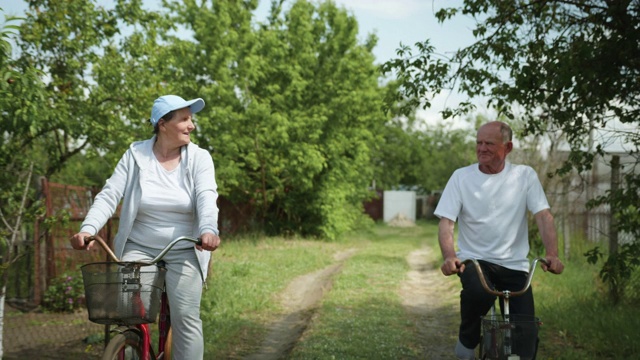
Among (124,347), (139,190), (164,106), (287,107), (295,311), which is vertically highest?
(287,107)

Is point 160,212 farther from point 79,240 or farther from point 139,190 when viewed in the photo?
point 79,240

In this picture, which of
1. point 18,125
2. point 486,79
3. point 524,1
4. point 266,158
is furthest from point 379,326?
point 266,158

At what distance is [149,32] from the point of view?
12258 millimetres

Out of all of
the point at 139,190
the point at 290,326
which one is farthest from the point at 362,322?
the point at 139,190

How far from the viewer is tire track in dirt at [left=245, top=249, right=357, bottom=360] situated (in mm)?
8250

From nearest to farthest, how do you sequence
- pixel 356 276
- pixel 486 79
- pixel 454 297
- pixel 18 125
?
pixel 18 125 < pixel 486 79 < pixel 454 297 < pixel 356 276

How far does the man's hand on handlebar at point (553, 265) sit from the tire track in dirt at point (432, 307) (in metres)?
3.30

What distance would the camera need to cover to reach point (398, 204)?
47.7 metres

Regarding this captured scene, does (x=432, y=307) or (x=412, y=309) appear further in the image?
(x=432, y=307)

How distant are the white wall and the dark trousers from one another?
42580 mm

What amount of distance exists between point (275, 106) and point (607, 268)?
62.1ft

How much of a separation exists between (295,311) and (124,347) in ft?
23.0

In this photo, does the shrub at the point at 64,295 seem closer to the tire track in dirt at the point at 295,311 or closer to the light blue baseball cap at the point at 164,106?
the tire track in dirt at the point at 295,311

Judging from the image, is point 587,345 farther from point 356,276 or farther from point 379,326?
point 356,276
